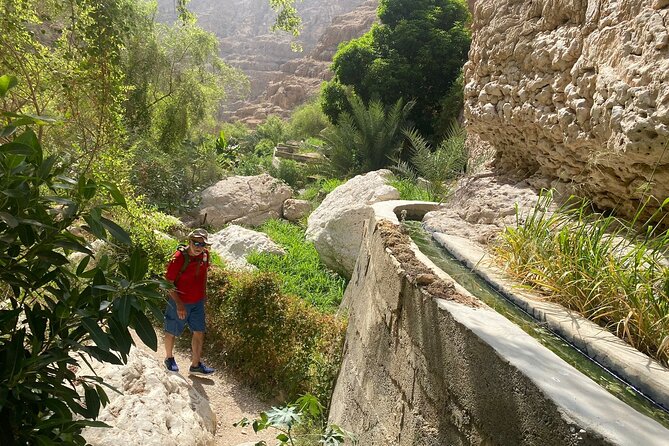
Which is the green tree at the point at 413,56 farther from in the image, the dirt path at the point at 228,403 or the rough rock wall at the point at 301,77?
the rough rock wall at the point at 301,77

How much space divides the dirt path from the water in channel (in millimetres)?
2410

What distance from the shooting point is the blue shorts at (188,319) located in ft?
15.9

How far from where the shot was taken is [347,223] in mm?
7383

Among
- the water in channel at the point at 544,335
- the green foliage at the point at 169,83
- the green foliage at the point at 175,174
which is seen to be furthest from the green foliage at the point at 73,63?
the green foliage at the point at 169,83

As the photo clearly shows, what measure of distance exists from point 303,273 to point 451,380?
5814mm

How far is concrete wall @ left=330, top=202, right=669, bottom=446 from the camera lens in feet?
4.56

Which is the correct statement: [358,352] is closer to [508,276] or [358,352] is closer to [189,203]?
[508,276]

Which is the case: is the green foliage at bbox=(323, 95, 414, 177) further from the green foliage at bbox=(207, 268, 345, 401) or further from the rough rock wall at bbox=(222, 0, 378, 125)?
the rough rock wall at bbox=(222, 0, 378, 125)


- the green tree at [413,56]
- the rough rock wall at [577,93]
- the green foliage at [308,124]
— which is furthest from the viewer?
the green foliage at [308,124]

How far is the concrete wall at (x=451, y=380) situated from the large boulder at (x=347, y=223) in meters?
3.85

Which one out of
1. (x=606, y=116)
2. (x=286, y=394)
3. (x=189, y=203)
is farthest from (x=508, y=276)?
(x=189, y=203)

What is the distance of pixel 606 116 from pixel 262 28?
194 feet

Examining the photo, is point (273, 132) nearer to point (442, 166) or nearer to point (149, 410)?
point (442, 166)

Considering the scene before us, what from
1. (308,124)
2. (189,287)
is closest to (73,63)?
(189,287)
